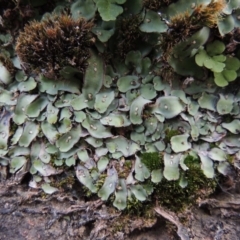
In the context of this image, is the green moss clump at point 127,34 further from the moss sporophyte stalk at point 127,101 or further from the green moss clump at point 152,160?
the green moss clump at point 152,160

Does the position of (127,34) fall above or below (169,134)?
above

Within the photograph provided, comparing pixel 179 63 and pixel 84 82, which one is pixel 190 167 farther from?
pixel 84 82

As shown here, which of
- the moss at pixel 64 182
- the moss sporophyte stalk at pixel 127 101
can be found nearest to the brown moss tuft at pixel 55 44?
the moss sporophyte stalk at pixel 127 101

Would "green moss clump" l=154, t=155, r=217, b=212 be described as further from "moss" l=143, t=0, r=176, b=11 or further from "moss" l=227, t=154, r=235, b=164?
"moss" l=143, t=0, r=176, b=11

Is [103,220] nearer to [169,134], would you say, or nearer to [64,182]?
[64,182]

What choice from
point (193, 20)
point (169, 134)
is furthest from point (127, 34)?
point (169, 134)

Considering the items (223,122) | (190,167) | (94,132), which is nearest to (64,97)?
(94,132)

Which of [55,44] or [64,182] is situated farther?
[64,182]

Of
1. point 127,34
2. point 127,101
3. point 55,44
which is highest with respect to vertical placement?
point 55,44
